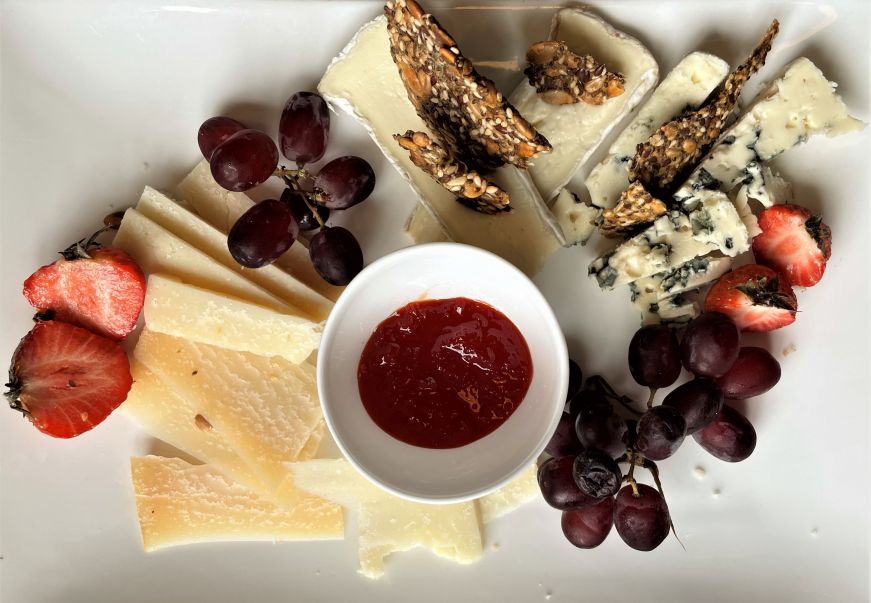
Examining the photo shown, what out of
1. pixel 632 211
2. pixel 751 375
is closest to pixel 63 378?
pixel 632 211

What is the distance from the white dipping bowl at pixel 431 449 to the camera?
53.6 inches

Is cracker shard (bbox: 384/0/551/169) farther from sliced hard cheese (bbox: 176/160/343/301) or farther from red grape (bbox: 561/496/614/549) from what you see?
red grape (bbox: 561/496/614/549)

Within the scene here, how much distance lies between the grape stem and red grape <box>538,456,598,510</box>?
0.58ft

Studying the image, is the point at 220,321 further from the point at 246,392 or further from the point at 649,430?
the point at 649,430

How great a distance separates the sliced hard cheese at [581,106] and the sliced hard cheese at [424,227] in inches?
8.9

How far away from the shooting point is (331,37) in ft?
5.00

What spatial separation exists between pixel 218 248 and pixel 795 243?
1181mm

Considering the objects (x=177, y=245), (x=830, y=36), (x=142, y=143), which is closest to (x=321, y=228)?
(x=177, y=245)

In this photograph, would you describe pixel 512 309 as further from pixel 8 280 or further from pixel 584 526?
pixel 8 280

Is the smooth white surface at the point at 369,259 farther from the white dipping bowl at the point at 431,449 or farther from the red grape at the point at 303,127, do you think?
the white dipping bowl at the point at 431,449

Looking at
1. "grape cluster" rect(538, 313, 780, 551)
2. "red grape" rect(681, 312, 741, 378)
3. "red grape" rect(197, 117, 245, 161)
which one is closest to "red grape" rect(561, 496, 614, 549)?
"grape cluster" rect(538, 313, 780, 551)

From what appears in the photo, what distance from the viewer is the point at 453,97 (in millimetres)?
1342

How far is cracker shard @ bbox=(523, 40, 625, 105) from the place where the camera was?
1390 mm

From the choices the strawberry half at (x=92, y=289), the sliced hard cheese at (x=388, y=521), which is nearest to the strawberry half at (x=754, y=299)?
the sliced hard cheese at (x=388, y=521)
